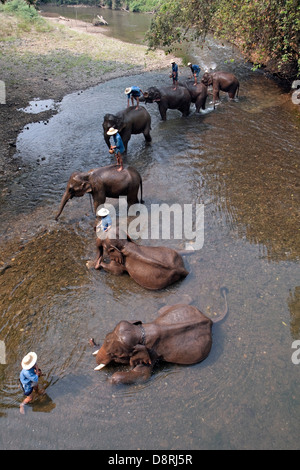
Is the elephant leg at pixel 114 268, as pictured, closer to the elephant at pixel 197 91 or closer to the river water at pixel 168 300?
the river water at pixel 168 300

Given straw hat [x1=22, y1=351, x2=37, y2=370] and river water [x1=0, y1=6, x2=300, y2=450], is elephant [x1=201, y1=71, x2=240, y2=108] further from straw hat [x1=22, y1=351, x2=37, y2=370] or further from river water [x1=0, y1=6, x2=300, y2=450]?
straw hat [x1=22, y1=351, x2=37, y2=370]

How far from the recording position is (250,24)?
1597 centimetres

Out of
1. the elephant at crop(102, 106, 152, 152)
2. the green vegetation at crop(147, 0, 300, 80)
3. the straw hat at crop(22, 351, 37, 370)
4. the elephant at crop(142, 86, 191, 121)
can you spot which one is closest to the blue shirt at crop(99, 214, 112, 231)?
the straw hat at crop(22, 351, 37, 370)

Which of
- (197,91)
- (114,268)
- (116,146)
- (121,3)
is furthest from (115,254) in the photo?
(121,3)

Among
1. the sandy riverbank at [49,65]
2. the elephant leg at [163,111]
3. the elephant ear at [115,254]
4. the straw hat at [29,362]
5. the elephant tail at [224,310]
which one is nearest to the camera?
the straw hat at [29,362]

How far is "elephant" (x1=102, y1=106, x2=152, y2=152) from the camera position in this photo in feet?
37.2

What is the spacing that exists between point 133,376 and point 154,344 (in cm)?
60

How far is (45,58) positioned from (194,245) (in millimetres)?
Answer: 19569

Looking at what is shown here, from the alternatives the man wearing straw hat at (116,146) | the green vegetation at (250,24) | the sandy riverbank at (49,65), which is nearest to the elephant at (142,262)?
the man wearing straw hat at (116,146)

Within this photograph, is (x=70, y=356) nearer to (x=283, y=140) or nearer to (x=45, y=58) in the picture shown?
(x=283, y=140)

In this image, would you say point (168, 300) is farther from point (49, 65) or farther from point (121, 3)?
point (121, 3)

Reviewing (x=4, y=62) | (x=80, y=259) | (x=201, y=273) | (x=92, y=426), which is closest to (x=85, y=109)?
(x=4, y=62)

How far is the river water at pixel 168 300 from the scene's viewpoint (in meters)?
5.18

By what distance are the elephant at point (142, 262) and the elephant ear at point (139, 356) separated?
1.79 meters
